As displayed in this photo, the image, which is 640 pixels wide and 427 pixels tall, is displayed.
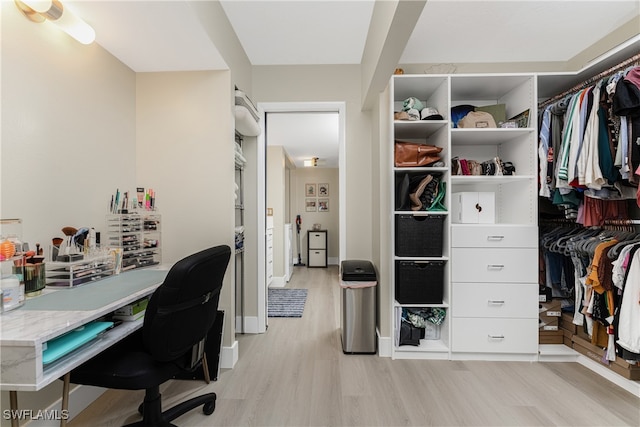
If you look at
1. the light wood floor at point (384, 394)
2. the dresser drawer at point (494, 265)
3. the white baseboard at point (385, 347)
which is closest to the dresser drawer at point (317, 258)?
the light wood floor at point (384, 394)

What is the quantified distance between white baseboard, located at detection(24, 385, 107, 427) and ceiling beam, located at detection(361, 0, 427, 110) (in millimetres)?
2568

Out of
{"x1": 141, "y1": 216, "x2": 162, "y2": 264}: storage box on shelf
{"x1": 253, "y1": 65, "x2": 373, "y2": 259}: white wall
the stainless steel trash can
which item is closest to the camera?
{"x1": 141, "y1": 216, "x2": 162, "y2": 264}: storage box on shelf

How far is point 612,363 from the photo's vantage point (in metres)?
1.98

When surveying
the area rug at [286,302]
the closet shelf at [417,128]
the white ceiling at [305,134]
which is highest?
the white ceiling at [305,134]

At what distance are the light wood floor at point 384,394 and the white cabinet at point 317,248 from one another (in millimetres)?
4032

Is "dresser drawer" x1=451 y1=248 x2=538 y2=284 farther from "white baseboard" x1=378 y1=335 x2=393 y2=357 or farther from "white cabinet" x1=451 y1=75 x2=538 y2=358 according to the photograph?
"white baseboard" x1=378 y1=335 x2=393 y2=357

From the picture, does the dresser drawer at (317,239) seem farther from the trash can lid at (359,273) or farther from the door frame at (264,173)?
the trash can lid at (359,273)

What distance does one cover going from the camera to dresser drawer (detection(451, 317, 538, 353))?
2.24m

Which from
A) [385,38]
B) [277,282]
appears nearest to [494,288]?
[385,38]

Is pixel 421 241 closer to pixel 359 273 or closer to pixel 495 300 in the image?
pixel 359 273

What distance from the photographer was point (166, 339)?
3.91ft

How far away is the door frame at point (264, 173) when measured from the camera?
8.82ft

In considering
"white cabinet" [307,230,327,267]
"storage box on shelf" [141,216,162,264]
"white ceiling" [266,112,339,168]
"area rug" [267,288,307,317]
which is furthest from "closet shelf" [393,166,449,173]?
"white cabinet" [307,230,327,267]

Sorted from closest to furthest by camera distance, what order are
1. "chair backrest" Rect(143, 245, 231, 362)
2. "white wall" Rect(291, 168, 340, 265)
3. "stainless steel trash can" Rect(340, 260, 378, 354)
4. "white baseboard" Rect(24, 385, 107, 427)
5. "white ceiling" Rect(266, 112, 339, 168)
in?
"chair backrest" Rect(143, 245, 231, 362), "white baseboard" Rect(24, 385, 107, 427), "stainless steel trash can" Rect(340, 260, 378, 354), "white ceiling" Rect(266, 112, 339, 168), "white wall" Rect(291, 168, 340, 265)
